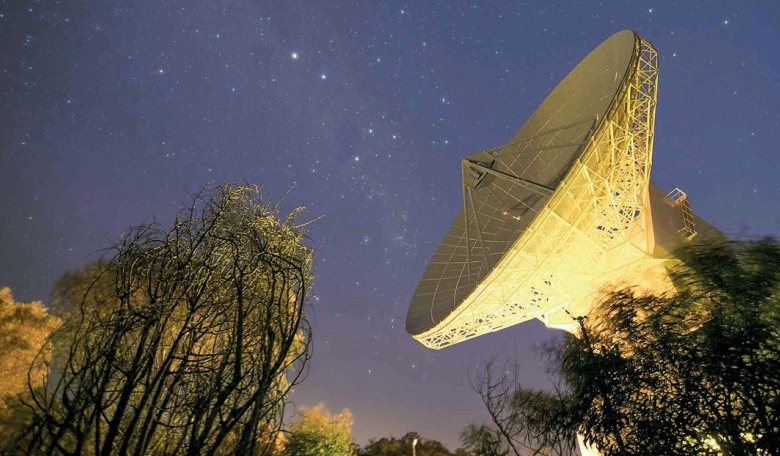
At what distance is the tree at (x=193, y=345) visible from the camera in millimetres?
2316

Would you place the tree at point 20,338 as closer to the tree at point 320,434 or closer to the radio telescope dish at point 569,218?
the tree at point 320,434

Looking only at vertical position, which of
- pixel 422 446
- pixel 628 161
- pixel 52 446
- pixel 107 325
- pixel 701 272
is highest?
pixel 628 161

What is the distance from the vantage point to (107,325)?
262cm

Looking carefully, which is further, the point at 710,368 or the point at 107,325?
the point at 710,368

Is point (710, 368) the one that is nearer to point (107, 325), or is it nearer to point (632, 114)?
point (632, 114)

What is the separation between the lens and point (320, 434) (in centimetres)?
2216

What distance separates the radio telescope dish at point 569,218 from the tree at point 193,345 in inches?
459

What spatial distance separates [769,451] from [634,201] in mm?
9251

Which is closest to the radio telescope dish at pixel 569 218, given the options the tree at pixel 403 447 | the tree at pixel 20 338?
the tree at pixel 20 338

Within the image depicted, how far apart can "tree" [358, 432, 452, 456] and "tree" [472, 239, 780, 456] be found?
24.6 metres

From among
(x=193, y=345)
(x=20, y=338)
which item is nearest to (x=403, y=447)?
(x=20, y=338)

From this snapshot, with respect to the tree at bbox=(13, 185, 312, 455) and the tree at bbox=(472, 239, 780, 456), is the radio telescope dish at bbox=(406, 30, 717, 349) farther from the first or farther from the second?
the tree at bbox=(13, 185, 312, 455)

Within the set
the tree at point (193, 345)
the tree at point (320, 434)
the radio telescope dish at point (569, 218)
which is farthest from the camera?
the tree at point (320, 434)

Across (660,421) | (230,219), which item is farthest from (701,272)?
(230,219)
